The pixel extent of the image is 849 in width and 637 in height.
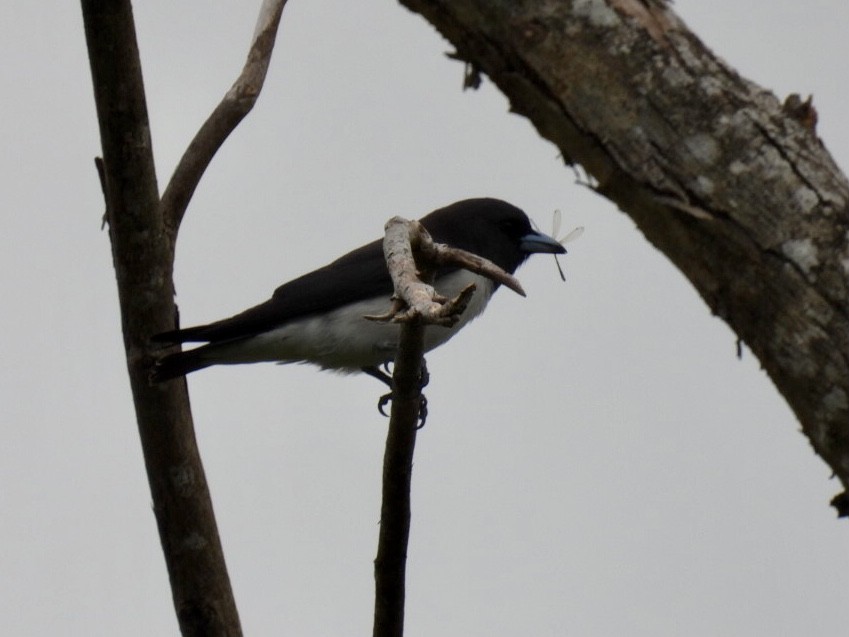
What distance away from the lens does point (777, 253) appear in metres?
2.13

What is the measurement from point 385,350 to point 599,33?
4464 millimetres

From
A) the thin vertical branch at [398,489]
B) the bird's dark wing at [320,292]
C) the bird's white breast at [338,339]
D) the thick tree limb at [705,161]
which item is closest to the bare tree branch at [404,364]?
the thin vertical branch at [398,489]

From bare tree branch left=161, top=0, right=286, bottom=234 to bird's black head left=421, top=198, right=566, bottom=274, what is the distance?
2.34 m

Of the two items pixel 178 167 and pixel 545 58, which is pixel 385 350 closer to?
pixel 178 167

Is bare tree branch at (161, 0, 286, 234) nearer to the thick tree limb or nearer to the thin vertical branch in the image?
the thin vertical branch

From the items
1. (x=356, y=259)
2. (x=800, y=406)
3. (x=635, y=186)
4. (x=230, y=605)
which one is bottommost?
(x=800, y=406)

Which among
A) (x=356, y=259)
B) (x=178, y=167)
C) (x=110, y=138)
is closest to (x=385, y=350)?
(x=356, y=259)

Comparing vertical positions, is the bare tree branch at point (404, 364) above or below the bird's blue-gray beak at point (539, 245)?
below

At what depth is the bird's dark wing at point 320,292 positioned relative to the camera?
253 inches

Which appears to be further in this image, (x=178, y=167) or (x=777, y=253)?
(x=178, y=167)

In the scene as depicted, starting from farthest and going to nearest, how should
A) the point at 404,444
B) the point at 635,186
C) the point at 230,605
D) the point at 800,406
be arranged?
the point at 230,605
the point at 404,444
the point at 635,186
the point at 800,406

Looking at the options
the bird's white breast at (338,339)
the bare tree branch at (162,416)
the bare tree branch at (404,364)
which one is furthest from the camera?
the bird's white breast at (338,339)

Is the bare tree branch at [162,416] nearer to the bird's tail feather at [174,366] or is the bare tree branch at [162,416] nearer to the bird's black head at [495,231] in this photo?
the bird's tail feather at [174,366]

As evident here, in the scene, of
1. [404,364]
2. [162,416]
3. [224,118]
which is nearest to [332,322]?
[224,118]
